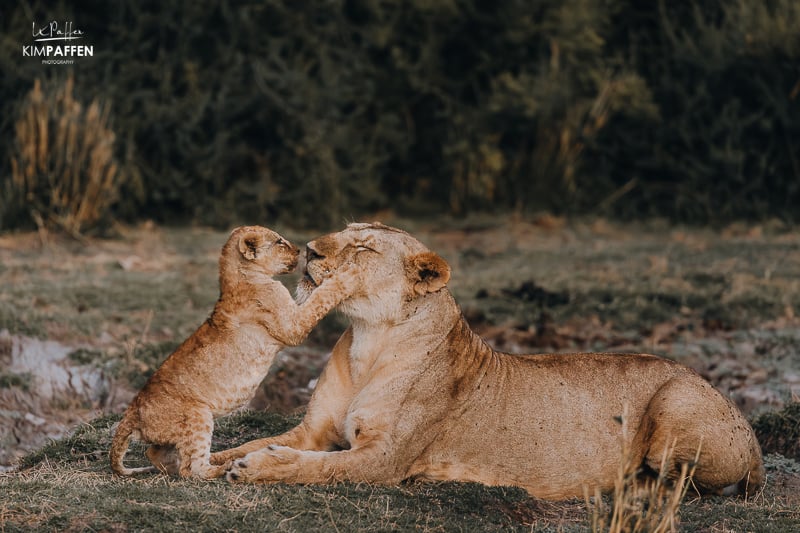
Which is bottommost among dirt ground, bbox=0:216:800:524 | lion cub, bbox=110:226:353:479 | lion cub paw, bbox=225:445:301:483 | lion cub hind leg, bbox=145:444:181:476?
dirt ground, bbox=0:216:800:524

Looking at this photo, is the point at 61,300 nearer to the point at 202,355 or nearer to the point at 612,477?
the point at 202,355

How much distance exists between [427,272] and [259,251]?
82 cm

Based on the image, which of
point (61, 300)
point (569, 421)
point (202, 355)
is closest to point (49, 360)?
point (61, 300)

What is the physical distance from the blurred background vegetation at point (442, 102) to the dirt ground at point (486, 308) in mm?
1289

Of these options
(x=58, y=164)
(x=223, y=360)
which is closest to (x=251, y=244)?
(x=223, y=360)

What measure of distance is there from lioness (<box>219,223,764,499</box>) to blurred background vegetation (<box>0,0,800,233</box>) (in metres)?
10.3

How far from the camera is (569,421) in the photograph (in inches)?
216

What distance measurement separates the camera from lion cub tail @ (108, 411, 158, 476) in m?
5.15

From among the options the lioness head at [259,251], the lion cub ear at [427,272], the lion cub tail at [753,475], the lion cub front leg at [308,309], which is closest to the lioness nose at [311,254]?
the lion cub front leg at [308,309]

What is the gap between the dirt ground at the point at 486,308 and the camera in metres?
8.08

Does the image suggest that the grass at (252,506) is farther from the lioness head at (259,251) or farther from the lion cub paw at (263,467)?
the lioness head at (259,251)

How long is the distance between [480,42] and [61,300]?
9.91 m

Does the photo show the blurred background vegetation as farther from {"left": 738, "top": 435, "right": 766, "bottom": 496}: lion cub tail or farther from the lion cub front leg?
{"left": 738, "top": 435, "right": 766, "bottom": 496}: lion cub tail
